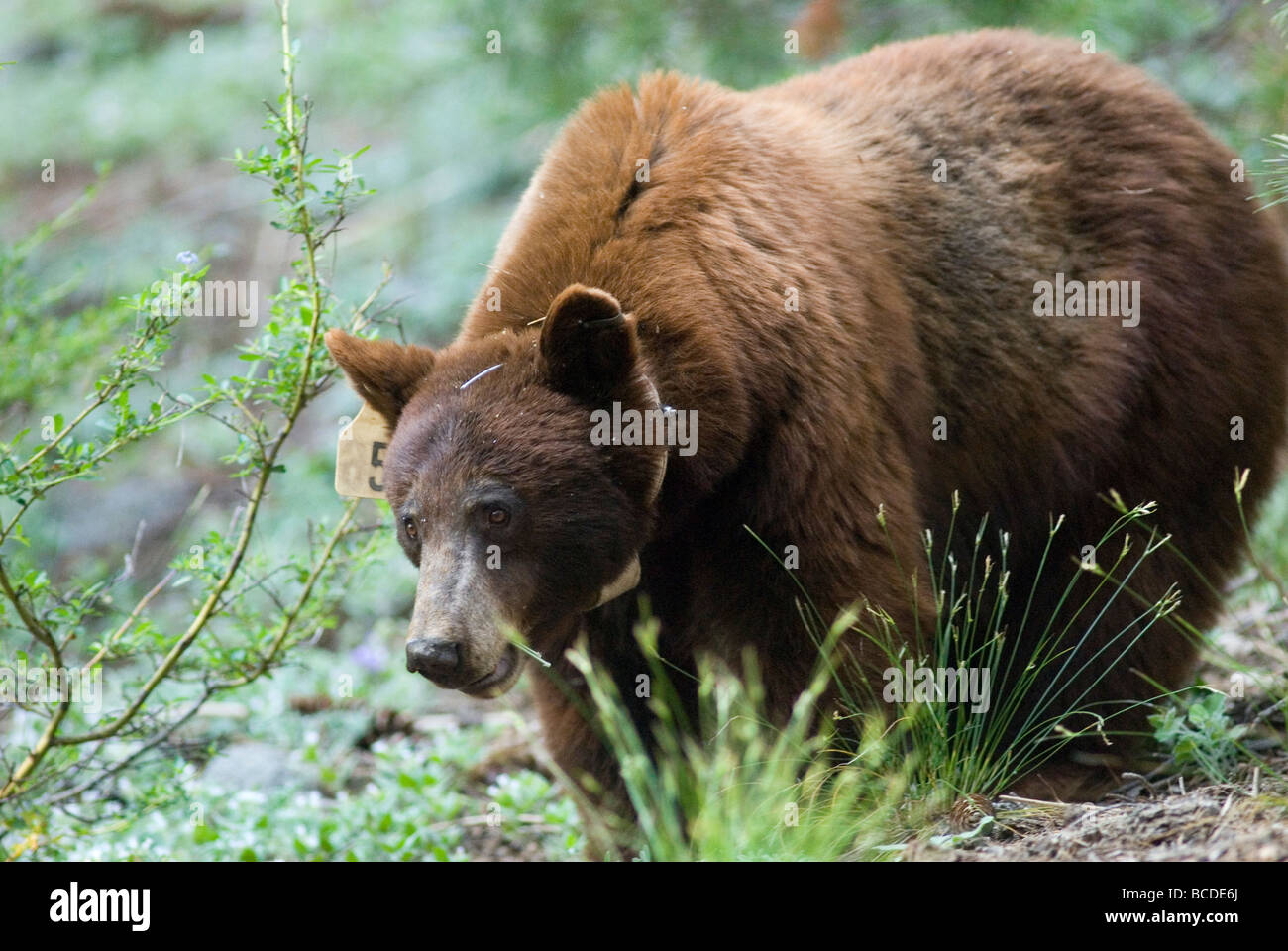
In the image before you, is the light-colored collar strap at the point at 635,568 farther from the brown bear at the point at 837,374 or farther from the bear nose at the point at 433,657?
the bear nose at the point at 433,657

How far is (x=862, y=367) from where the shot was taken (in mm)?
4527

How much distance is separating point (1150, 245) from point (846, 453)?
1814 mm

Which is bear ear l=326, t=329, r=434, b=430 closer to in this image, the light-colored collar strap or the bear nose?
the light-colored collar strap

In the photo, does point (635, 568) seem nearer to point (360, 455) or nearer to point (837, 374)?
point (837, 374)

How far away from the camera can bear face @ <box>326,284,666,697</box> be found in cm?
396

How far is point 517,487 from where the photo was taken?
4.03 meters

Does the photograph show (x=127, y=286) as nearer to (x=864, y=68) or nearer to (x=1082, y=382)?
(x=864, y=68)

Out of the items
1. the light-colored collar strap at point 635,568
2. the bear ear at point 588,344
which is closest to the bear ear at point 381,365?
the bear ear at point 588,344

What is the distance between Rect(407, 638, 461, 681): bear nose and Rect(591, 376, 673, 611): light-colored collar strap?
2.07 feet

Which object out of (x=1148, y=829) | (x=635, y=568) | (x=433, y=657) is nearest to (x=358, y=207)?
(x=635, y=568)

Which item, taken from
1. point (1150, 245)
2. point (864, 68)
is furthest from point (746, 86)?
point (1150, 245)

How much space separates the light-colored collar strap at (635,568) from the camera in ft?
13.4

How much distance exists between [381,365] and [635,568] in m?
1.08

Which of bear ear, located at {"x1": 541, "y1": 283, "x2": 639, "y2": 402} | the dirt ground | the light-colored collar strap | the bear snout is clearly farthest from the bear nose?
the dirt ground
